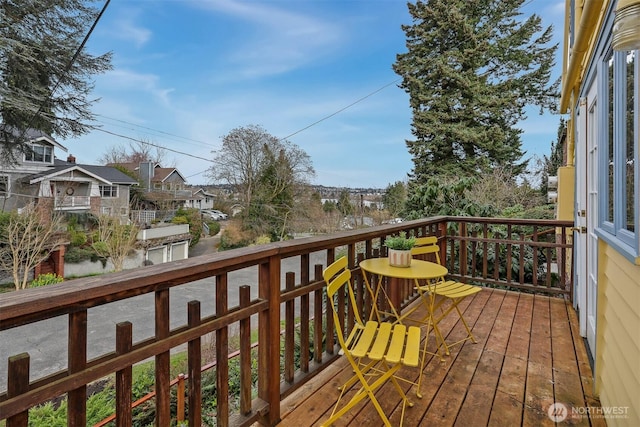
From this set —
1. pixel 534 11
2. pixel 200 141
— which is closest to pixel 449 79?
pixel 534 11

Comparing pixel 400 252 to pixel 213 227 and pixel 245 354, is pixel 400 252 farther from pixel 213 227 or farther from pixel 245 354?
pixel 213 227

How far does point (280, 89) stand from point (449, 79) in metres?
7.54

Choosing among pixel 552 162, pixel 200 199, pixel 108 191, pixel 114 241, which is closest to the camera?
pixel 552 162

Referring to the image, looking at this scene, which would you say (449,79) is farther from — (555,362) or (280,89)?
(555,362)

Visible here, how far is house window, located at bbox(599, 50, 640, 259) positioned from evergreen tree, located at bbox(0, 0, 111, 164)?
10318mm

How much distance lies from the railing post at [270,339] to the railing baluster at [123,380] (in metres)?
0.59

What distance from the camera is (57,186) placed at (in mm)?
15500

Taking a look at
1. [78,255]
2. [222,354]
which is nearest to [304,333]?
[222,354]

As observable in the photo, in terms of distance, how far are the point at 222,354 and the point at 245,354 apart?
15 cm

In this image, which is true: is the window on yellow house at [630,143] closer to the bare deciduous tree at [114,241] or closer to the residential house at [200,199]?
the bare deciduous tree at [114,241]

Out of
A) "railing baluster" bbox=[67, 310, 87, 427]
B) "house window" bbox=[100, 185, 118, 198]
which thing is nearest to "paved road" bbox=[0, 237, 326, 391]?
"railing baluster" bbox=[67, 310, 87, 427]

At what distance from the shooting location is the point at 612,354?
1444 mm

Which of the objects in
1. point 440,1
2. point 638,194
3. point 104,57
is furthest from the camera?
point 440,1

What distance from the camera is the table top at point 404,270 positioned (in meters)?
1.95
